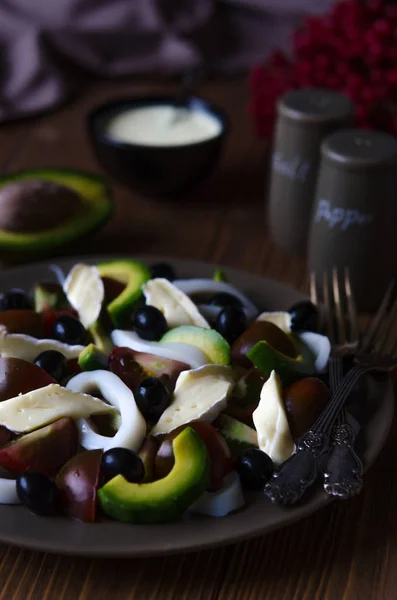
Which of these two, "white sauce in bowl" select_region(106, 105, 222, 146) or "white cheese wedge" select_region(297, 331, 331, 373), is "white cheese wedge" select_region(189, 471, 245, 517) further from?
"white sauce in bowl" select_region(106, 105, 222, 146)

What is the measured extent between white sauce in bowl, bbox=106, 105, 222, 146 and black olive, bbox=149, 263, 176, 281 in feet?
1.65

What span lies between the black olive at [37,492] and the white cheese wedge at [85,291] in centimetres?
38

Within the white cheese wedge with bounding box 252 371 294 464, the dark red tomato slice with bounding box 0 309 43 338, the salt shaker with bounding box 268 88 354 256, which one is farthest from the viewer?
the salt shaker with bounding box 268 88 354 256

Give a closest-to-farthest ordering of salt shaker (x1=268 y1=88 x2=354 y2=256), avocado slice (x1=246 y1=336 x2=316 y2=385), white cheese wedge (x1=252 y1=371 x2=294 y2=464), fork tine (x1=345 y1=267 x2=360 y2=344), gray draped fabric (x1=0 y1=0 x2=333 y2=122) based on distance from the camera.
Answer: white cheese wedge (x1=252 y1=371 x2=294 y2=464) → avocado slice (x1=246 y1=336 x2=316 y2=385) → fork tine (x1=345 y1=267 x2=360 y2=344) → salt shaker (x1=268 y1=88 x2=354 y2=256) → gray draped fabric (x1=0 y1=0 x2=333 y2=122)

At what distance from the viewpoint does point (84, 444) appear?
1.07 m

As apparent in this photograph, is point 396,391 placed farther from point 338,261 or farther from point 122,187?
point 122,187

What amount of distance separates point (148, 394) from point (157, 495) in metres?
0.17

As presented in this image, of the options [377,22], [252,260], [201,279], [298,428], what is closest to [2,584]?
[298,428]

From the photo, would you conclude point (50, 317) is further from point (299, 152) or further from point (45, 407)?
point (299, 152)

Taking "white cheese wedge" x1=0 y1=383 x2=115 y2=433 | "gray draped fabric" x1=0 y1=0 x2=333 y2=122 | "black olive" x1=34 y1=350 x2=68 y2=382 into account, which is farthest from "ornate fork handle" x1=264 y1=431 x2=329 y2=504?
"gray draped fabric" x1=0 y1=0 x2=333 y2=122

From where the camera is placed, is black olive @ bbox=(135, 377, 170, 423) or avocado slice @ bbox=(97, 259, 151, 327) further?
avocado slice @ bbox=(97, 259, 151, 327)

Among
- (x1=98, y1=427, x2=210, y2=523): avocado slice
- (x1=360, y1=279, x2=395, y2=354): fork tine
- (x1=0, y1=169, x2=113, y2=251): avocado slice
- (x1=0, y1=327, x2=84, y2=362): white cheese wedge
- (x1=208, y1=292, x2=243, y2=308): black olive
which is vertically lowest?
(x1=0, y1=169, x2=113, y2=251): avocado slice

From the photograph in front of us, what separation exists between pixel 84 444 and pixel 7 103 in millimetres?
1511

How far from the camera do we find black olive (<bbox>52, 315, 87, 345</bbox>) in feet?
4.13
